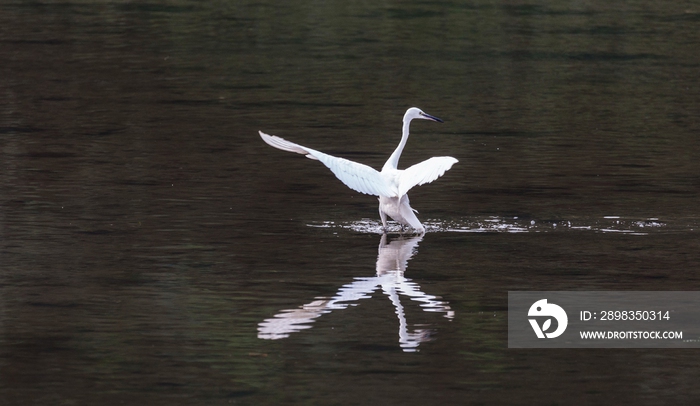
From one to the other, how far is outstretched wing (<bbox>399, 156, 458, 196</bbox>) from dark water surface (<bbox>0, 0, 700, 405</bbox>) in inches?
21.5

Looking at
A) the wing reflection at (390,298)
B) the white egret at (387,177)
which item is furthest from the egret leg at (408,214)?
the wing reflection at (390,298)

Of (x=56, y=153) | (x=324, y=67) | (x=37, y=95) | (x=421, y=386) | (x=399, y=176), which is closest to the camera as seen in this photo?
(x=421, y=386)

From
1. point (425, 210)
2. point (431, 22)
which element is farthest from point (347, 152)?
point (431, 22)

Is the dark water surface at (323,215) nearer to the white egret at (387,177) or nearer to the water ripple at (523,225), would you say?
the water ripple at (523,225)

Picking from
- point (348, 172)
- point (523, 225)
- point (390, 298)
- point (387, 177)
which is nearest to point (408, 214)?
point (387, 177)

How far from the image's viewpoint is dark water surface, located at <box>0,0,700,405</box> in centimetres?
861

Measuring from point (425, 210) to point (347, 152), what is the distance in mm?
3611

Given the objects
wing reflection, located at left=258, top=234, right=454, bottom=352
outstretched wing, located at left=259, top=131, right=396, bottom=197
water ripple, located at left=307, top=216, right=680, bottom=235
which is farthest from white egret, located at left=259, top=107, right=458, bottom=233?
wing reflection, located at left=258, top=234, right=454, bottom=352

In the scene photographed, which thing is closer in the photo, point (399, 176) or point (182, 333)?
point (182, 333)

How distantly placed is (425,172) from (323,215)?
5.55 feet

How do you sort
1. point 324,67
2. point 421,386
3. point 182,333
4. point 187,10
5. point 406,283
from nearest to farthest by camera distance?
1. point 421,386
2. point 182,333
3. point 406,283
4. point 324,67
5. point 187,10

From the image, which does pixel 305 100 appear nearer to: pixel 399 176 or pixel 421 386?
pixel 399 176

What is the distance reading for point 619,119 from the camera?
20719 millimetres

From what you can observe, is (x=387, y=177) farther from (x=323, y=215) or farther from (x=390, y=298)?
(x=390, y=298)
